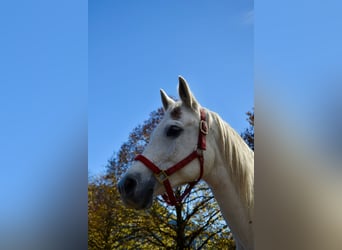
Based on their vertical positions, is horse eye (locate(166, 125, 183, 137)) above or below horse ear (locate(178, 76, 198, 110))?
below

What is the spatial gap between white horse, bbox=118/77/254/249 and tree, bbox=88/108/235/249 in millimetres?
2424

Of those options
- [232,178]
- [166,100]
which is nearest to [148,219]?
[166,100]

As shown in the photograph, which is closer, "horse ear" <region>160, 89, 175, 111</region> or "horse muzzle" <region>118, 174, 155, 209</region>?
→ "horse muzzle" <region>118, 174, 155, 209</region>

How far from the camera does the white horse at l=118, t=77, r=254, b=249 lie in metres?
1.51

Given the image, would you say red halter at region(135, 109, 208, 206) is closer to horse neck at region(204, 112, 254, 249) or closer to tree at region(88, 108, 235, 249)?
horse neck at region(204, 112, 254, 249)

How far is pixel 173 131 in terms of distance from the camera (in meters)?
1.59

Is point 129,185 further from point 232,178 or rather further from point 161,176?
point 232,178

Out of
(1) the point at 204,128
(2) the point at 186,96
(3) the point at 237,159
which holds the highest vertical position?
(2) the point at 186,96

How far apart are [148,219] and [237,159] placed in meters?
3.03

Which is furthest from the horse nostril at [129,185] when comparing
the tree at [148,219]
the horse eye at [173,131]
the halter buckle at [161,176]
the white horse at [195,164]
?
the tree at [148,219]

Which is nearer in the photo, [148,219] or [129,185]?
[129,185]

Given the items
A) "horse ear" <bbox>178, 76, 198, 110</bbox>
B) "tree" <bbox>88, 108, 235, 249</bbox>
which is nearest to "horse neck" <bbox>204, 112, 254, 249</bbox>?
"horse ear" <bbox>178, 76, 198, 110</bbox>
